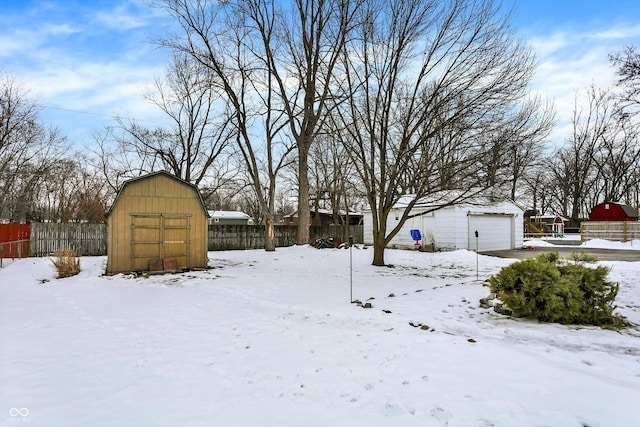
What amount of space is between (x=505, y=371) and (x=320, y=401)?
1.87 metres

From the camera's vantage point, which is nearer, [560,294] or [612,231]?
[560,294]

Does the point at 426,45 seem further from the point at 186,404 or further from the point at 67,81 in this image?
the point at 67,81

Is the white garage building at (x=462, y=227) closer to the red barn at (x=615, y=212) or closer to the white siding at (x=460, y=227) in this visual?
the white siding at (x=460, y=227)

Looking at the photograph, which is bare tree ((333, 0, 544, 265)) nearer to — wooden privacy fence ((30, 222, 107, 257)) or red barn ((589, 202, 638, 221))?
wooden privacy fence ((30, 222, 107, 257))

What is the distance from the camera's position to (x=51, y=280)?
995 cm

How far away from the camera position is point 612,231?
22.4 meters

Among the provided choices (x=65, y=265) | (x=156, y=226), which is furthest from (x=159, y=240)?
(x=65, y=265)

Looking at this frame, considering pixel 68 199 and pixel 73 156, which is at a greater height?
pixel 73 156

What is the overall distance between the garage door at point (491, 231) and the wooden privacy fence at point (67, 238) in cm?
1808

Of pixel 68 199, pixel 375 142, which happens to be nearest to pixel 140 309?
pixel 375 142

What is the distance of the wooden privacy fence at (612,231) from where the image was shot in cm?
2162

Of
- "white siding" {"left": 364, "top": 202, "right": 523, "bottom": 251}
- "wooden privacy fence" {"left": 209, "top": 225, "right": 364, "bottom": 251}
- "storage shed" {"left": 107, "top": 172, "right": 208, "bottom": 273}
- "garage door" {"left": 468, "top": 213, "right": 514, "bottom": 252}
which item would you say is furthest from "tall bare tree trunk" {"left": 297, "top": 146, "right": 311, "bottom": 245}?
"garage door" {"left": 468, "top": 213, "right": 514, "bottom": 252}

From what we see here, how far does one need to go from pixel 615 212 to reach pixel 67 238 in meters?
36.6

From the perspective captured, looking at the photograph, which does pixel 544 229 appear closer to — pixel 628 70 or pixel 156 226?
pixel 628 70
